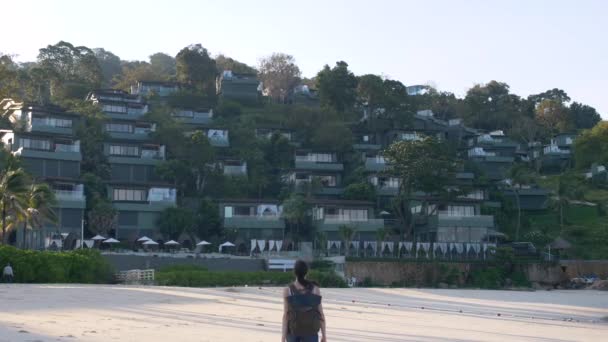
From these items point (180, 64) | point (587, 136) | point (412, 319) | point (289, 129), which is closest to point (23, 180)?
point (412, 319)

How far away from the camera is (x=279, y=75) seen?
380 feet

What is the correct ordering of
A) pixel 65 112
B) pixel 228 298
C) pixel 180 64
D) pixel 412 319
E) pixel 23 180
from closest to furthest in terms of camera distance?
pixel 412 319 < pixel 228 298 < pixel 23 180 < pixel 65 112 < pixel 180 64

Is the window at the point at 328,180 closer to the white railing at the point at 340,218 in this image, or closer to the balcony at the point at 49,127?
the white railing at the point at 340,218

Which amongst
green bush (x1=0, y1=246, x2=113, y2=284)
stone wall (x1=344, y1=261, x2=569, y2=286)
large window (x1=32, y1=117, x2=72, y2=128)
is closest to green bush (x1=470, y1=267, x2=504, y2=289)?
stone wall (x1=344, y1=261, x2=569, y2=286)

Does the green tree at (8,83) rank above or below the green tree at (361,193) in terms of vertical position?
above

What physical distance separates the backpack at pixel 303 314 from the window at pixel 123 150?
6812 centimetres

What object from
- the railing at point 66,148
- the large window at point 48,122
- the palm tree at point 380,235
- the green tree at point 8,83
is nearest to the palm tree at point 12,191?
the railing at point 66,148

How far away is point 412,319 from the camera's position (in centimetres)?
2997

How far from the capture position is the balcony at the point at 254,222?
70.6 meters

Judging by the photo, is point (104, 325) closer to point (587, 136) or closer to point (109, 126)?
point (109, 126)

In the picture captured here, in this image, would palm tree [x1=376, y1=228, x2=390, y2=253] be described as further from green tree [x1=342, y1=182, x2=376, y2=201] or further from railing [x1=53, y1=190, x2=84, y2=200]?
railing [x1=53, y1=190, x2=84, y2=200]

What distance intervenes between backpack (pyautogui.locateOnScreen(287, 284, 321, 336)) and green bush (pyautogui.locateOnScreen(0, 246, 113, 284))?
34130 millimetres

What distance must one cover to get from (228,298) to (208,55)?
245ft

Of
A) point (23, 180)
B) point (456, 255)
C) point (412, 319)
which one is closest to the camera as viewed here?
point (412, 319)
